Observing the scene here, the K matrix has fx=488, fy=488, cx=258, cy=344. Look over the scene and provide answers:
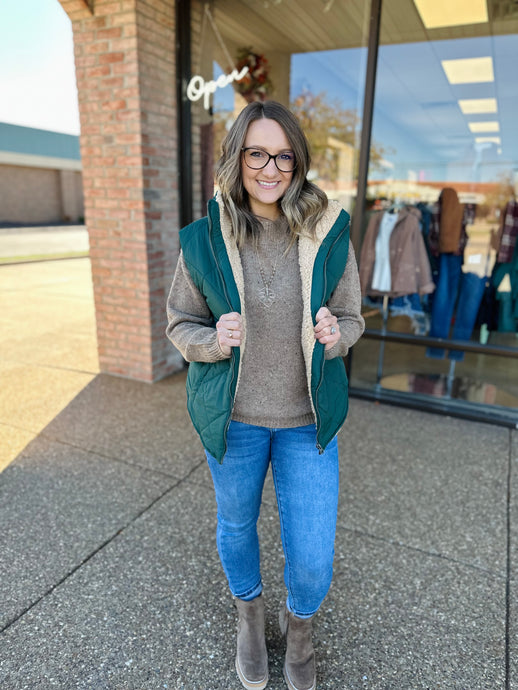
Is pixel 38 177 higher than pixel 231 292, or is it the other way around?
pixel 38 177

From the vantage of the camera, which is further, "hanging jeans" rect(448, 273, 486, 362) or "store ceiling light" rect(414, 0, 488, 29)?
"hanging jeans" rect(448, 273, 486, 362)

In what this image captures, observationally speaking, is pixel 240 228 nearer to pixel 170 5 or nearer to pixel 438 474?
pixel 438 474

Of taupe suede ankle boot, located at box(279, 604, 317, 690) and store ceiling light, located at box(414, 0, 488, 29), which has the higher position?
store ceiling light, located at box(414, 0, 488, 29)

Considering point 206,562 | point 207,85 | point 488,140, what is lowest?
point 206,562

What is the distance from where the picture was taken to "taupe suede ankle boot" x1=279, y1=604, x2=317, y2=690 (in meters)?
1.68

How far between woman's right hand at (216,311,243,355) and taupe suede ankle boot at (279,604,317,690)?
39.4 inches

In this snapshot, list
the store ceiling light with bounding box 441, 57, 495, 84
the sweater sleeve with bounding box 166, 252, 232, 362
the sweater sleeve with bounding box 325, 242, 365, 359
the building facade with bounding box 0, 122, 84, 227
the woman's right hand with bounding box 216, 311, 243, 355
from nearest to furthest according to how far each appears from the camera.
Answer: the woman's right hand with bounding box 216, 311, 243, 355 → the sweater sleeve with bounding box 166, 252, 232, 362 → the sweater sleeve with bounding box 325, 242, 365, 359 → the store ceiling light with bounding box 441, 57, 495, 84 → the building facade with bounding box 0, 122, 84, 227

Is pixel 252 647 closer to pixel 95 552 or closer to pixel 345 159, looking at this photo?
pixel 95 552

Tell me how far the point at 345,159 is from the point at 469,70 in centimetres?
147

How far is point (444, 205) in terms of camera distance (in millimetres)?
4199

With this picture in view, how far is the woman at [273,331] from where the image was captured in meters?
1.50

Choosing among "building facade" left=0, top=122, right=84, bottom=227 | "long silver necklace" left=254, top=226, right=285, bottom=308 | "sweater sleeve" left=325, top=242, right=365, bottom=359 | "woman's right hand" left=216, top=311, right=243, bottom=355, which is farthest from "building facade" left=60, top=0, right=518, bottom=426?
"building facade" left=0, top=122, right=84, bottom=227

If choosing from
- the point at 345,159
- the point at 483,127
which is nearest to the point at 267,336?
the point at 345,159

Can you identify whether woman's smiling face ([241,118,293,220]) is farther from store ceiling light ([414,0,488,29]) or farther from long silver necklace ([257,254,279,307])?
store ceiling light ([414,0,488,29])
